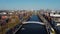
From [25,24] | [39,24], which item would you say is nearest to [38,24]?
[39,24]

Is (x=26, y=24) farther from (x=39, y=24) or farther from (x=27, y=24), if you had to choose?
(x=39, y=24)

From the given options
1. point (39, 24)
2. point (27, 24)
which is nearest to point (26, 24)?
point (27, 24)

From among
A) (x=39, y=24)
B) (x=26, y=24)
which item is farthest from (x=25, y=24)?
(x=39, y=24)

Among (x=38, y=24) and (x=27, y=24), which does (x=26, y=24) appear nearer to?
(x=27, y=24)

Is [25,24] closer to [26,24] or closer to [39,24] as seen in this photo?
[26,24]
